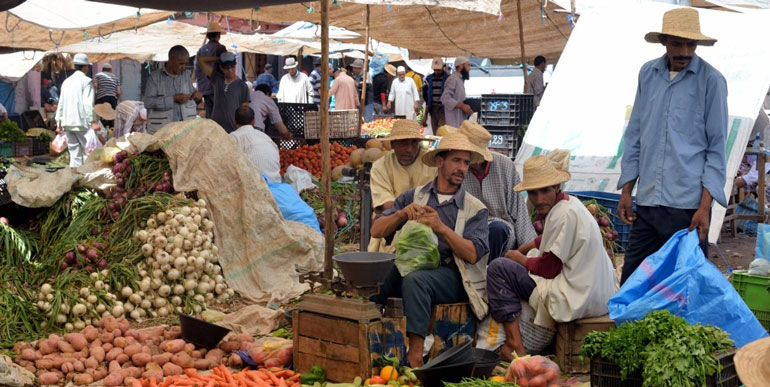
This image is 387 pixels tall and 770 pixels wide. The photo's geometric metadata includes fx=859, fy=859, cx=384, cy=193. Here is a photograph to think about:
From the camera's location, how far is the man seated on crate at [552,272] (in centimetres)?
461

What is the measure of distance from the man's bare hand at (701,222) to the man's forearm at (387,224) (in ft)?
5.10

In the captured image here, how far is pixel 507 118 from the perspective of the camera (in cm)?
1040

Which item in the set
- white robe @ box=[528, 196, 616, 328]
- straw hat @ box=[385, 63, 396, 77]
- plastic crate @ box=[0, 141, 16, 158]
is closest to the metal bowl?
white robe @ box=[528, 196, 616, 328]

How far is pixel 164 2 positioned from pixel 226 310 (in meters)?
2.30

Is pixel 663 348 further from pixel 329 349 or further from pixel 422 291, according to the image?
pixel 329 349

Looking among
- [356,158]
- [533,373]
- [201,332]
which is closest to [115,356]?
[201,332]

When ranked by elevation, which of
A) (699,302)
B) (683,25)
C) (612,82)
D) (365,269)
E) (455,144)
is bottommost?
(699,302)

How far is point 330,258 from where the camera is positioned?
17.0ft

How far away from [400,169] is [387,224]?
0.96m

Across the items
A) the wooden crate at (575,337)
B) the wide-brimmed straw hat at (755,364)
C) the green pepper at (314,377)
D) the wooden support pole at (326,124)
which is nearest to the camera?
the wide-brimmed straw hat at (755,364)

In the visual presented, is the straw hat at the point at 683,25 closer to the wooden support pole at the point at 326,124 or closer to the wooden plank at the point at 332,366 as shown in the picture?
the wooden support pole at the point at 326,124

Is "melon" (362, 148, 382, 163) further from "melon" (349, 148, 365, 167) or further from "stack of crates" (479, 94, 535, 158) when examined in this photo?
"stack of crates" (479, 94, 535, 158)

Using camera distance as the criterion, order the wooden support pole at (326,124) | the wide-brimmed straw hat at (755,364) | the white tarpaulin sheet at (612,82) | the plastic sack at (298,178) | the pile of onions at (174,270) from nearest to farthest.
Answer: the wide-brimmed straw hat at (755,364), the wooden support pole at (326,124), the pile of onions at (174,270), the white tarpaulin sheet at (612,82), the plastic sack at (298,178)

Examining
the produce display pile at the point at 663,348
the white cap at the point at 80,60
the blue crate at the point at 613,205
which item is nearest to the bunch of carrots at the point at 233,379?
the produce display pile at the point at 663,348
